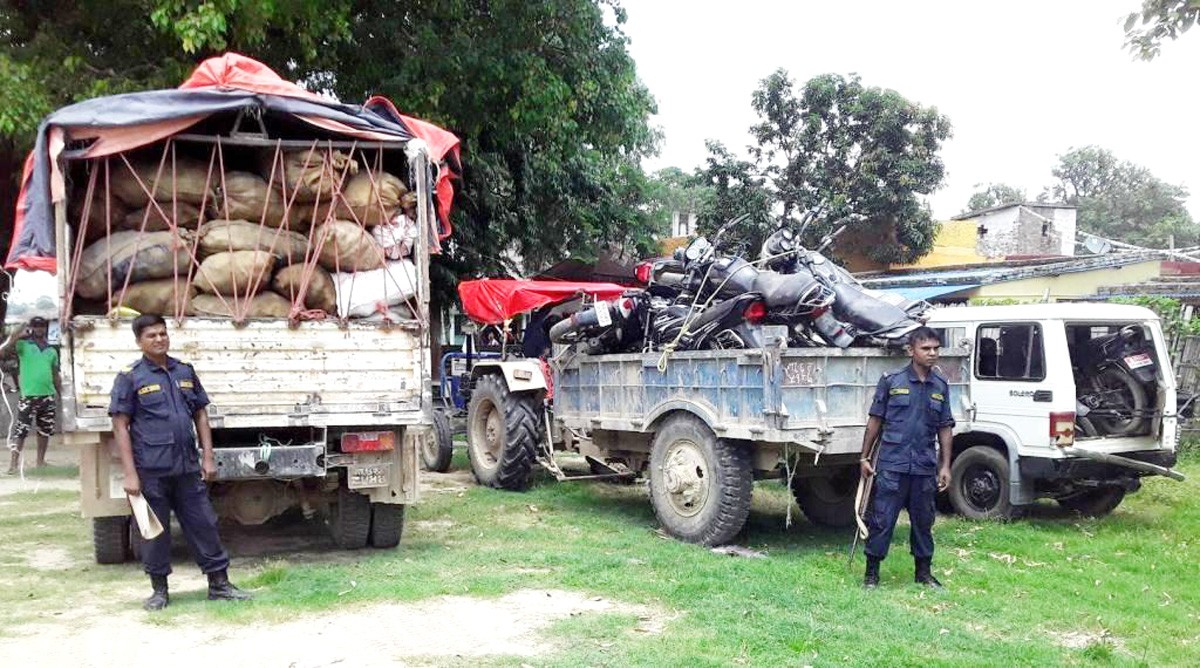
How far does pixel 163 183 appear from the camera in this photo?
6398mm

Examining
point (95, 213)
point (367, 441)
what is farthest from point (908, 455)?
point (95, 213)

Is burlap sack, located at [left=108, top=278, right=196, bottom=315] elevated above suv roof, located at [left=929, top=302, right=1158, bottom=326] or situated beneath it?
elevated above

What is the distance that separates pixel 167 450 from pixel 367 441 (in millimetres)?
1289

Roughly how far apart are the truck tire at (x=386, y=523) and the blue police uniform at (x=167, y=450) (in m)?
1.38

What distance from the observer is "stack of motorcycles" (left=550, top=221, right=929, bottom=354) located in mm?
7098

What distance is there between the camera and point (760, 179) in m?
22.3

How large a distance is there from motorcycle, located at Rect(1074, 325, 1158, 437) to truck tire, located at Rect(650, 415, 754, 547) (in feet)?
11.1

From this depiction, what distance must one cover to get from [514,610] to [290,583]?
1.48 meters

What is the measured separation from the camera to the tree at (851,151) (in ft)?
70.9

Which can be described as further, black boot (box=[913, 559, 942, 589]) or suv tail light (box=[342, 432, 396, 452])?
suv tail light (box=[342, 432, 396, 452])

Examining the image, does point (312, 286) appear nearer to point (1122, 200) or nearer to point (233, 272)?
point (233, 272)

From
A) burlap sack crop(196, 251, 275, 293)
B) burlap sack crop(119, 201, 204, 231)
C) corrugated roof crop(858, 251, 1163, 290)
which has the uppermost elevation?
corrugated roof crop(858, 251, 1163, 290)

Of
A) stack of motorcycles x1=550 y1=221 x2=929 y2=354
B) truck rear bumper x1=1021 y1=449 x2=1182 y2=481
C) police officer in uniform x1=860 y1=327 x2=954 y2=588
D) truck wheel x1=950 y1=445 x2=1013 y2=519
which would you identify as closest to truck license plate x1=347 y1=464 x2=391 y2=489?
stack of motorcycles x1=550 y1=221 x2=929 y2=354

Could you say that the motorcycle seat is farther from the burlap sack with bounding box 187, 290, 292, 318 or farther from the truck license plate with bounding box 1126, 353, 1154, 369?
the burlap sack with bounding box 187, 290, 292, 318
